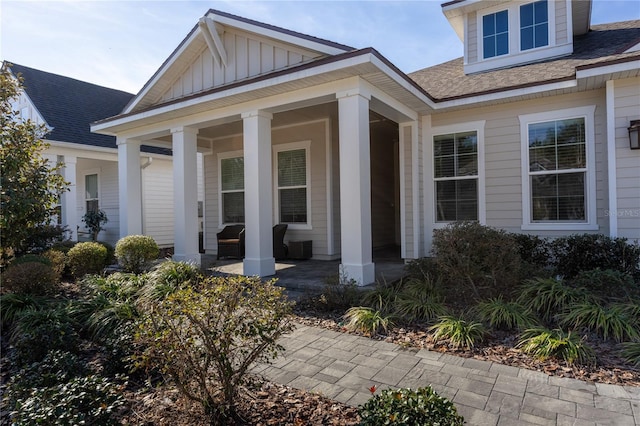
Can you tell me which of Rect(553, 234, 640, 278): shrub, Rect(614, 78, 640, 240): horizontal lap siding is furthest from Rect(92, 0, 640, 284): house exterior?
Rect(553, 234, 640, 278): shrub

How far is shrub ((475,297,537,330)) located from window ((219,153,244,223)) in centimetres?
744

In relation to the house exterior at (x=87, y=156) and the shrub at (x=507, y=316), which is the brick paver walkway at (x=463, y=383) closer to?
the shrub at (x=507, y=316)

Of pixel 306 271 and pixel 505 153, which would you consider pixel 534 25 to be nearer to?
pixel 505 153

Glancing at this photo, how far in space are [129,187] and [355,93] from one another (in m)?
6.47

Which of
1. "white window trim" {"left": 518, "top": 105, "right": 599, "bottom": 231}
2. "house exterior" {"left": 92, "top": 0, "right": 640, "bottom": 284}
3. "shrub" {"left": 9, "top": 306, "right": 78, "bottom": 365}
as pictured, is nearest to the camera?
"shrub" {"left": 9, "top": 306, "right": 78, "bottom": 365}

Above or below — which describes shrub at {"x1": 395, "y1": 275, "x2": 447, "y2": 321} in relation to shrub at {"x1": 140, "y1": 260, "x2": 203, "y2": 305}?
below

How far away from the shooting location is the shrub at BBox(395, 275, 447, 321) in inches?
176

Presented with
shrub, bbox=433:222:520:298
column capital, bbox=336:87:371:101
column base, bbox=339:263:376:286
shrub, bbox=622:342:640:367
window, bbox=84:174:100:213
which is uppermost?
column capital, bbox=336:87:371:101

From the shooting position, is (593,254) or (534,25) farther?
(534,25)

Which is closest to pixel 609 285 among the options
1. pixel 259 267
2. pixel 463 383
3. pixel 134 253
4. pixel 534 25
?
pixel 463 383

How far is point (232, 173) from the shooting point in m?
10.7

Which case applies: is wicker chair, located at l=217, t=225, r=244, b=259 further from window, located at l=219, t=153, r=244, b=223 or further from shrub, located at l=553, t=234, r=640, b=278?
shrub, located at l=553, t=234, r=640, b=278

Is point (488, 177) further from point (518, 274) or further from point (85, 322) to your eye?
point (85, 322)

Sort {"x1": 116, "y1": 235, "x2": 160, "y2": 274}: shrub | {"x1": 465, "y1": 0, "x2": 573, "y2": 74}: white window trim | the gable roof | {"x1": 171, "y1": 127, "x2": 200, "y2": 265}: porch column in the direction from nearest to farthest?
{"x1": 116, "y1": 235, "x2": 160, "y2": 274}: shrub → {"x1": 465, "y1": 0, "x2": 573, "y2": 74}: white window trim → {"x1": 171, "y1": 127, "x2": 200, "y2": 265}: porch column → the gable roof
